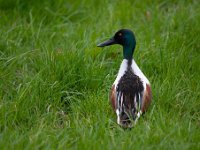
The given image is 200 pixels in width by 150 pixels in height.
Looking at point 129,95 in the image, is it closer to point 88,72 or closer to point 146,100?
point 146,100

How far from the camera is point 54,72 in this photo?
18.5 feet

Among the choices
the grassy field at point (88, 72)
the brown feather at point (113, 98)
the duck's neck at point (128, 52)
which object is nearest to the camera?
the grassy field at point (88, 72)

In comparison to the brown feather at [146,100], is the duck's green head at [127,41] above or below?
above

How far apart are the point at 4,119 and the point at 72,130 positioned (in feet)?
2.06

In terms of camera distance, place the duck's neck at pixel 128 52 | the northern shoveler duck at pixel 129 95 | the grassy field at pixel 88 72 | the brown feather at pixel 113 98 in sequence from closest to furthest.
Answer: the grassy field at pixel 88 72, the northern shoveler duck at pixel 129 95, the brown feather at pixel 113 98, the duck's neck at pixel 128 52

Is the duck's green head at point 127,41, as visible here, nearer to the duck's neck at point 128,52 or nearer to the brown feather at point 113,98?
the duck's neck at point 128,52

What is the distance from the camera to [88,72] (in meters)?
5.73

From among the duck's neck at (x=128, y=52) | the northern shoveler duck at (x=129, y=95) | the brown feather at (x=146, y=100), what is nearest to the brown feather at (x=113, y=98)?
the northern shoveler duck at (x=129, y=95)

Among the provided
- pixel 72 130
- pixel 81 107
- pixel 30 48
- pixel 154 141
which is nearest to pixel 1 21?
pixel 30 48

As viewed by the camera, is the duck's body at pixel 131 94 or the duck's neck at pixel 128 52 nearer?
the duck's body at pixel 131 94

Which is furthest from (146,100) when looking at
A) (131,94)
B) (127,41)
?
(127,41)

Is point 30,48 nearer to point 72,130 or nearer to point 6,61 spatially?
point 6,61

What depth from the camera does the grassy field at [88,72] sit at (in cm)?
461

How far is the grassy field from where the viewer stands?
181 inches
